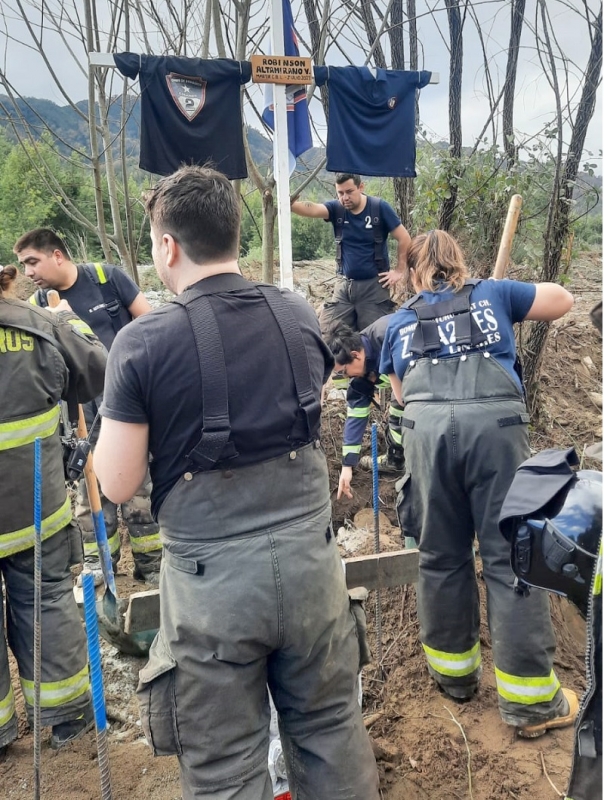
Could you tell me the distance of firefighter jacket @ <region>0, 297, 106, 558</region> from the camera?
2.48m

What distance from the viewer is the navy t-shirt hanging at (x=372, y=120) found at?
15.9 feet

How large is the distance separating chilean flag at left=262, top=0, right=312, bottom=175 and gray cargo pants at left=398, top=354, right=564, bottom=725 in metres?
2.54

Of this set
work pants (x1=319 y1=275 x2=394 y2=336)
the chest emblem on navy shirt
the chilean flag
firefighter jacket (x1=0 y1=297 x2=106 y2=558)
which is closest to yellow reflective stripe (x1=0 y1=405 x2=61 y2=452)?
firefighter jacket (x1=0 y1=297 x2=106 y2=558)

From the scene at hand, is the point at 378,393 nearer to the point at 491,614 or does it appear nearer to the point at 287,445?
the point at 491,614

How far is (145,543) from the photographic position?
13.0 feet

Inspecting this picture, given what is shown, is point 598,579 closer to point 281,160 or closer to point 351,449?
point 351,449

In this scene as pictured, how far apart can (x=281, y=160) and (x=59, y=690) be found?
347 cm

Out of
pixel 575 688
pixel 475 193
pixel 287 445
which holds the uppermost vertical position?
pixel 475 193

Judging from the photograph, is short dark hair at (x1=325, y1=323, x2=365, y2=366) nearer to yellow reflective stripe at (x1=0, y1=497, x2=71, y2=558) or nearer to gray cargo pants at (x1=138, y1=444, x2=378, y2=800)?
yellow reflective stripe at (x1=0, y1=497, x2=71, y2=558)

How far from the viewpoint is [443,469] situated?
266 centimetres

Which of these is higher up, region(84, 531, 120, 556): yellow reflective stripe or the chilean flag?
the chilean flag

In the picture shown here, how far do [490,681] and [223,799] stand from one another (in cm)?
194

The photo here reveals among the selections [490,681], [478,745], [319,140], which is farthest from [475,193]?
[478,745]

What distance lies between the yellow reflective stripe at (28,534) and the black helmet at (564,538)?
199 centimetres
